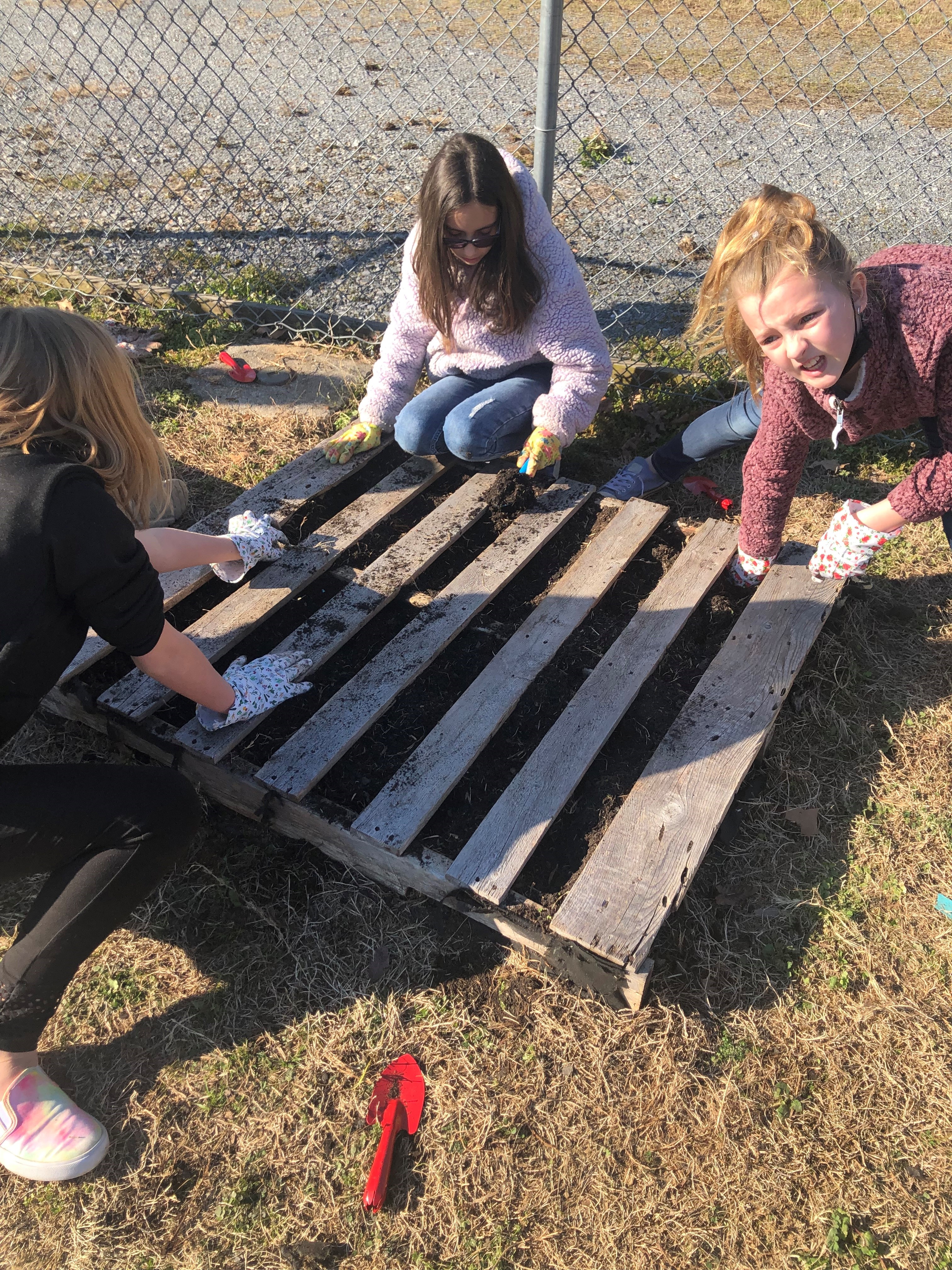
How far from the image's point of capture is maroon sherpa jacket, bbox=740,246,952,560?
82.3 inches

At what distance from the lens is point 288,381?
4.04 metres

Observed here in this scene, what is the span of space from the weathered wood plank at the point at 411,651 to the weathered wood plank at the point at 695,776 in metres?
0.70

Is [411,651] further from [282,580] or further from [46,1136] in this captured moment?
[46,1136]

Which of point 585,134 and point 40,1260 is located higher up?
point 585,134

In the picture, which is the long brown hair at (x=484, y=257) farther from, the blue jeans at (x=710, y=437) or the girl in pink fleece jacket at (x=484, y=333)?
the blue jeans at (x=710, y=437)

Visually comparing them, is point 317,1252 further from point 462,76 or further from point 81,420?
point 462,76

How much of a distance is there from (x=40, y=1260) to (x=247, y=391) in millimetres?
3335

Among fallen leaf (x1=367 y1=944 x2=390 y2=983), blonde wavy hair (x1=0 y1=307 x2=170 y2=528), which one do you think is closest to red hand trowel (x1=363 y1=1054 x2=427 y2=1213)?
fallen leaf (x1=367 y1=944 x2=390 y2=983)

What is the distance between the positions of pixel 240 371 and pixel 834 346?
112 inches

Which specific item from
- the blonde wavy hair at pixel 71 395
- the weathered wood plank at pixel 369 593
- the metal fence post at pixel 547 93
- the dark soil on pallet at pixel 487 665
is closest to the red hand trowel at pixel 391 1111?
the dark soil on pallet at pixel 487 665

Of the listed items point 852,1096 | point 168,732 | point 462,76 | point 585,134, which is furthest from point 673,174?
point 852,1096

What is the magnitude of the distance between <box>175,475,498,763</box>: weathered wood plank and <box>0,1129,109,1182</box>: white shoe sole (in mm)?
880

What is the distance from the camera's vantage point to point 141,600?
1.73 metres

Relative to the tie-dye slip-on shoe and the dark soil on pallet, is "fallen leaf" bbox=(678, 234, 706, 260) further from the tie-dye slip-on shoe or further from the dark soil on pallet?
the tie-dye slip-on shoe
